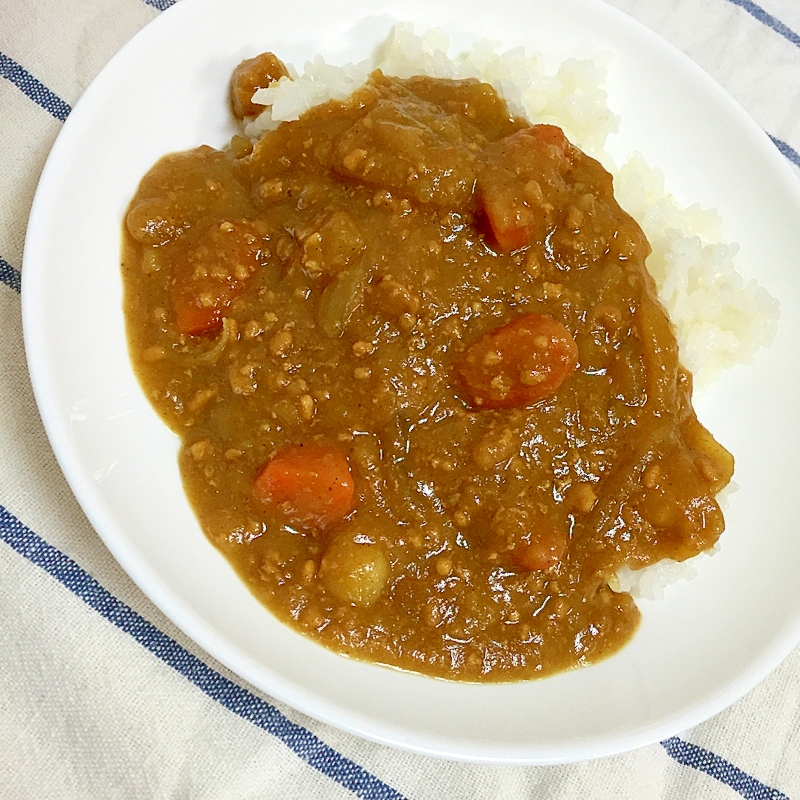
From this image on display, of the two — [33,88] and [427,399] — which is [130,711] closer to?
[427,399]

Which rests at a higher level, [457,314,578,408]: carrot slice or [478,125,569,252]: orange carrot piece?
[478,125,569,252]: orange carrot piece

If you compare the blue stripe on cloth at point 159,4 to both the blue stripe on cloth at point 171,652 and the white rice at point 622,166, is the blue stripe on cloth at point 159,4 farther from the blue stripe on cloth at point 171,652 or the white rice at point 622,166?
the blue stripe on cloth at point 171,652

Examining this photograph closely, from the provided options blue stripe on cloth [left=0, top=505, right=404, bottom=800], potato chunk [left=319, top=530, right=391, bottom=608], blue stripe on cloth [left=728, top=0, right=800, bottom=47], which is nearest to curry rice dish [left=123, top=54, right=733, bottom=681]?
potato chunk [left=319, top=530, right=391, bottom=608]

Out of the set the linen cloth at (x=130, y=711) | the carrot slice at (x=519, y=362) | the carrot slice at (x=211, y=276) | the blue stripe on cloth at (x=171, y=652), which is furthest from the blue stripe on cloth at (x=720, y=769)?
the carrot slice at (x=211, y=276)

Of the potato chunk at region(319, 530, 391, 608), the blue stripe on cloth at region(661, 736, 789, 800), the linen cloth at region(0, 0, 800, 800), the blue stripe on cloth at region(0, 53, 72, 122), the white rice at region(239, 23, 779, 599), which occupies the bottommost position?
the linen cloth at region(0, 0, 800, 800)

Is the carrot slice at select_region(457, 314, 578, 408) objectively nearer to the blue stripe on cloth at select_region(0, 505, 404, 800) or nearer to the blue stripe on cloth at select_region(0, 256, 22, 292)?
the blue stripe on cloth at select_region(0, 505, 404, 800)

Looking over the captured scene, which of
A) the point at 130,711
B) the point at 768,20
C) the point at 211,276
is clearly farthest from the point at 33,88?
the point at 768,20
